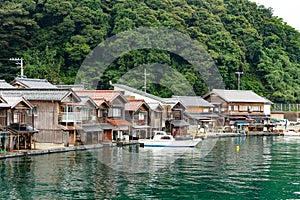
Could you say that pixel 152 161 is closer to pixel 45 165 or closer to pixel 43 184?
pixel 45 165

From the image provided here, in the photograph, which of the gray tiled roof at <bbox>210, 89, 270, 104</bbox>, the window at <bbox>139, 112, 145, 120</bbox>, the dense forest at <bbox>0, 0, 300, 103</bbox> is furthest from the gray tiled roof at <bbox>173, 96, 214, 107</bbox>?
the window at <bbox>139, 112, 145, 120</bbox>

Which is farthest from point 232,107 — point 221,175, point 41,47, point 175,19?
point 221,175

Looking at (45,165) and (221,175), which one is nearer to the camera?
(221,175)

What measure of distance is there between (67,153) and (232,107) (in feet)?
137

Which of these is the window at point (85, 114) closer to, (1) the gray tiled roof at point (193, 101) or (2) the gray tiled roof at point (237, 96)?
(1) the gray tiled roof at point (193, 101)

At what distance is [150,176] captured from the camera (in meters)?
28.9

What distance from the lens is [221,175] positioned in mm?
29703

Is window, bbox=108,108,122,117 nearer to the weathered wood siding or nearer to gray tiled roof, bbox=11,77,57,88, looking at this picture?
gray tiled roof, bbox=11,77,57,88

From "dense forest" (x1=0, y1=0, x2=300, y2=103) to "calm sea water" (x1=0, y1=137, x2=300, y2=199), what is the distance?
105 feet

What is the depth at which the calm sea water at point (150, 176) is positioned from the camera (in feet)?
79.4

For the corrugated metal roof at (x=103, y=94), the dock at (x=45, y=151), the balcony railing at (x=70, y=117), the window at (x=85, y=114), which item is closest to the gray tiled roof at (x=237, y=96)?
the corrugated metal roof at (x=103, y=94)

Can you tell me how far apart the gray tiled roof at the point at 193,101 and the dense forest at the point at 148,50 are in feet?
13.5

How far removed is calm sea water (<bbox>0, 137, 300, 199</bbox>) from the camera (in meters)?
24.2

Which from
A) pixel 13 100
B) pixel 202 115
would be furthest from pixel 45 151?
pixel 202 115
